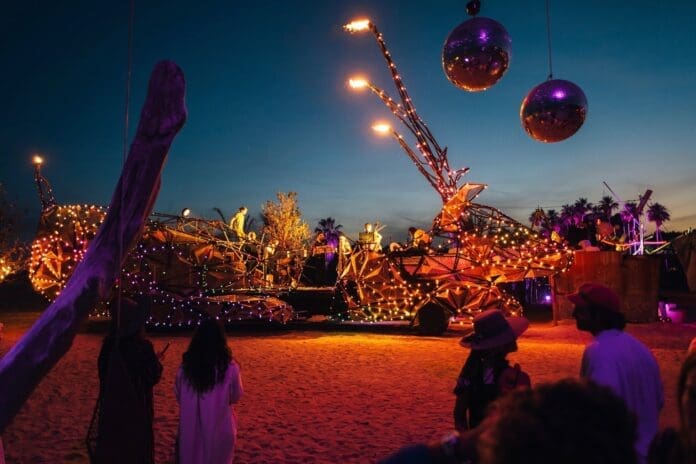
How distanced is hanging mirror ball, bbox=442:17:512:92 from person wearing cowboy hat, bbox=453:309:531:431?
16.4 feet

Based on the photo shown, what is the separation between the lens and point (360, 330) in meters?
16.3

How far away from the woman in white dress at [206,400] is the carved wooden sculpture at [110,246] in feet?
5.46

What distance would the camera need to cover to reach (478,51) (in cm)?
705

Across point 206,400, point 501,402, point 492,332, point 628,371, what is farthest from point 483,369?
point 501,402

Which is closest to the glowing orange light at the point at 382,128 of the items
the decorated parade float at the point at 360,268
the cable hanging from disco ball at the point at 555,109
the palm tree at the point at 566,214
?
the decorated parade float at the point at 360,268

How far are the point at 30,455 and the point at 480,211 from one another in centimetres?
1287

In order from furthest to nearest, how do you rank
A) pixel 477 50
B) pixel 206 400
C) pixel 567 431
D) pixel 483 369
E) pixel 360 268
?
pixel 360 268 < pixel 477 50 < pixel 206 400 < pixel 483 369 < pixel 567 431

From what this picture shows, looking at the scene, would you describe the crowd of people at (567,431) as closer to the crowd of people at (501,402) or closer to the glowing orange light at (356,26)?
the crowd of people at (501,402)

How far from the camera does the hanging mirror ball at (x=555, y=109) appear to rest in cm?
709

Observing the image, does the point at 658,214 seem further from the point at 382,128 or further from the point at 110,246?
the point at 110,246

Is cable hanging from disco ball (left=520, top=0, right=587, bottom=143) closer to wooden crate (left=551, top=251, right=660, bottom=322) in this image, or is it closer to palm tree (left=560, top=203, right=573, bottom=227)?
wooden crate (left=551, top=251, right=660, bottom=322)

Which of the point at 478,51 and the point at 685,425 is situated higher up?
the point at 478,51

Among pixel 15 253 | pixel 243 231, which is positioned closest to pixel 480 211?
pixel 243 231

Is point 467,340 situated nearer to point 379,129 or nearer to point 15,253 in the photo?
point 379,129
